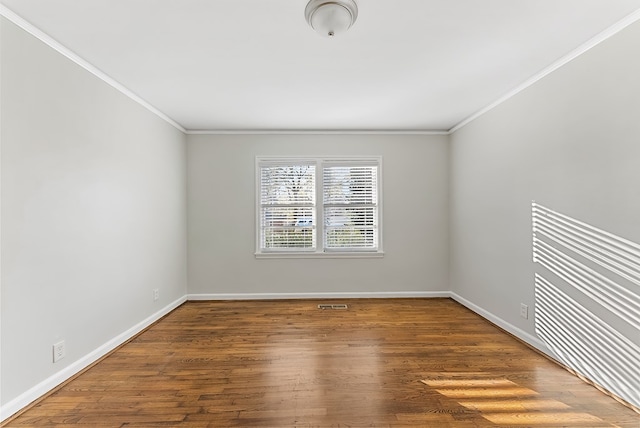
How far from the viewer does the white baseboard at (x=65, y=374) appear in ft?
6.49

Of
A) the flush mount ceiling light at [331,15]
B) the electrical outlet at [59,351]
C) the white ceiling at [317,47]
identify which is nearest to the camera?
the flush mount ceiling light at [331,15]

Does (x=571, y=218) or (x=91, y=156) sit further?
(x=91, y=156)

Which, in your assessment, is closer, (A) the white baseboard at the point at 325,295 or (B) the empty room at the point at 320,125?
(B) the empty room at the point at 320,125

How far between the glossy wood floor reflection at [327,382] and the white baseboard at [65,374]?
7 cm

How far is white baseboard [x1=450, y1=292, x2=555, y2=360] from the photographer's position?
2.85m

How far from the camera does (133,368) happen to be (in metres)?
2.62

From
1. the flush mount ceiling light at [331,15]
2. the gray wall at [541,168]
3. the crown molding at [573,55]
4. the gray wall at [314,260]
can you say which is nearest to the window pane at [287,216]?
the gray wall at [314,260]

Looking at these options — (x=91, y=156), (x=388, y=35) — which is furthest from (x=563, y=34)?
(x=91, y=156)

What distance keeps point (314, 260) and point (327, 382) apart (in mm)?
2503

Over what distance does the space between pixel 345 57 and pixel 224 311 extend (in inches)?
131

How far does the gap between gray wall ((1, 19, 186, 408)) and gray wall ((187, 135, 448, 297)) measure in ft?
3.26

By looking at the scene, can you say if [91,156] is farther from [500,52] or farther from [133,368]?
[500,52]

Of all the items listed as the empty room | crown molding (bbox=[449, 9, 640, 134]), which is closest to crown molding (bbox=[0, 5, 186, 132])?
the empty room

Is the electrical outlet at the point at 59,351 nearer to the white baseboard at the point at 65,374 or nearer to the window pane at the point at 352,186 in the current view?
the white baseboard at the point at 65,374
